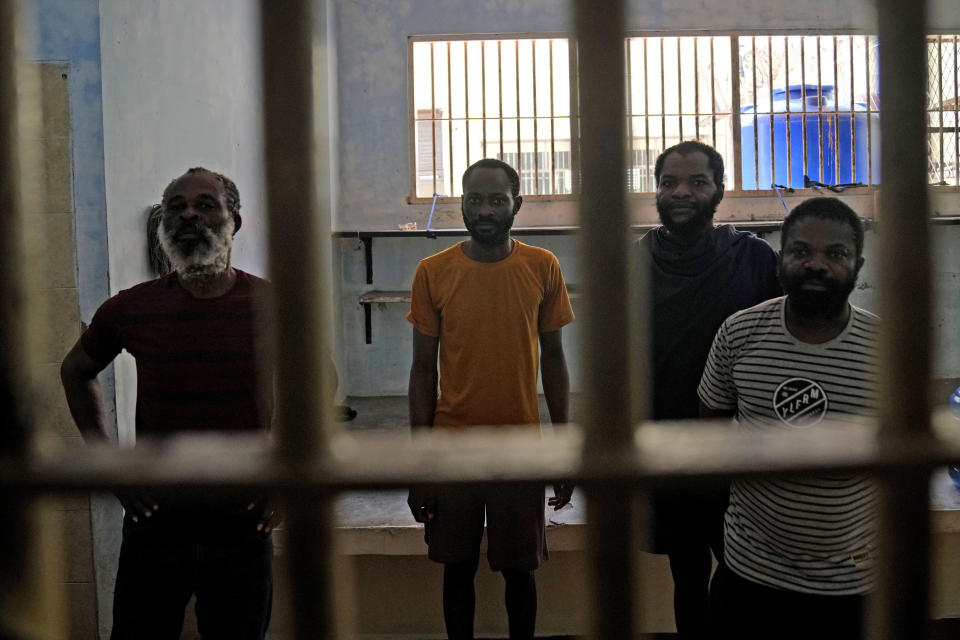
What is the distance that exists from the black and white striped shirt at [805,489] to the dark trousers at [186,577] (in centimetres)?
89

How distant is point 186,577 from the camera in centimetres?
141

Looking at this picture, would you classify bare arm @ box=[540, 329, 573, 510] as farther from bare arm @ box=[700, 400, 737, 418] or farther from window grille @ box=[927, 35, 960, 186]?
window grille @ box=[927, 35, 960, 186]

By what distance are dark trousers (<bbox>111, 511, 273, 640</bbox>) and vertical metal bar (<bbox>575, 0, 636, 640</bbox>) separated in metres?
1.18

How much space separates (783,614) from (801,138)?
4090 millimetres

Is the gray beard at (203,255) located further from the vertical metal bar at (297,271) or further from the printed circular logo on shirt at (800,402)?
the vertical metal bar at (297,271)

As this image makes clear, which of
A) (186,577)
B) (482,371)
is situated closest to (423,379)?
(482,371)

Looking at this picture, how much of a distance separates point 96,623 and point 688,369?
5.70 ft

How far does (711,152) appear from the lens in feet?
5.76

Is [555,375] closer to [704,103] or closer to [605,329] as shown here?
[605,329]

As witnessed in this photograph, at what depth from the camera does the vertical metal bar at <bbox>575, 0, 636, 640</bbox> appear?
0.35m

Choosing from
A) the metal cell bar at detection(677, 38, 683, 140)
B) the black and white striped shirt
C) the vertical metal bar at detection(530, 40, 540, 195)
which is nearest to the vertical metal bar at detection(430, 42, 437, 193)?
the vertical metal bar at detection(530, 40, 540, 195)

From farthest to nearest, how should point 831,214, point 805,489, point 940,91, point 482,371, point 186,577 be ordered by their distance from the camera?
point 940,91
point 482,371
point 186,577
point 831,214
point 805,489

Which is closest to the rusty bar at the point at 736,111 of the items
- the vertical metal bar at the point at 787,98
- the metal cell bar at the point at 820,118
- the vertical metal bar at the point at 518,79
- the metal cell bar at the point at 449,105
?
the vertical metal bar at the point at 787,98

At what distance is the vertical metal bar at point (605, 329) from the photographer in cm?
35
